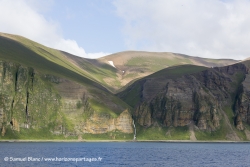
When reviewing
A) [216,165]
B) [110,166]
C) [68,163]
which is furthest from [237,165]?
[68,163]

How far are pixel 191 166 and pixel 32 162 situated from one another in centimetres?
3532

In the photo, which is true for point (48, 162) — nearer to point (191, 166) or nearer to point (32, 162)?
point (32, 162)

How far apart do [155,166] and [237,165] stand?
2042cm

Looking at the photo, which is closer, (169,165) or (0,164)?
(0,164)

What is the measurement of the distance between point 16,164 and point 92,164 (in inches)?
650

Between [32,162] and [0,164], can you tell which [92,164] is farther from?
[0,164]

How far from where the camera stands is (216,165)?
103m

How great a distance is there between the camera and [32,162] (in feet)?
321

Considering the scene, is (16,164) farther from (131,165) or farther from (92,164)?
(131,165)

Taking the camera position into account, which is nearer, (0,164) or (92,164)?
(0,164)

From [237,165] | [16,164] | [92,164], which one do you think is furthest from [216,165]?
[16,164]

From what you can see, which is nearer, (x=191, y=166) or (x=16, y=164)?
(x=16, y=164)

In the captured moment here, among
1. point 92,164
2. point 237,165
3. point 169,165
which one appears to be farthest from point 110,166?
point 237,165

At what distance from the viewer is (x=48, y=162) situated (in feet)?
331
